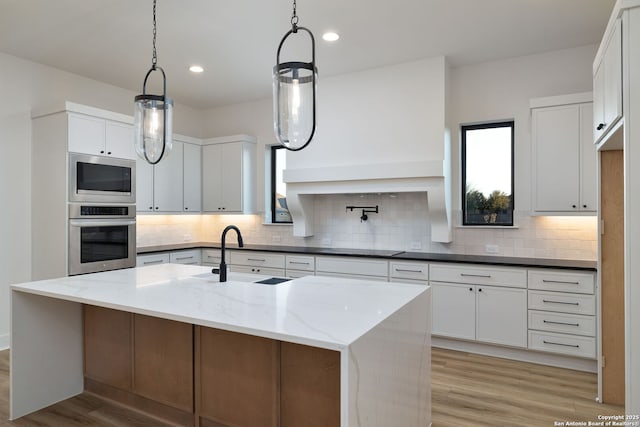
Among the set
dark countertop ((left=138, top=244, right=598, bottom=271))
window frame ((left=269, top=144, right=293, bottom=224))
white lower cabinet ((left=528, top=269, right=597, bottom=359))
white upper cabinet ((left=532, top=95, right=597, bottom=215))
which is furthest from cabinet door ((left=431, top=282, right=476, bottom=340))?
window frame ((left=269, top=144, right=293, bottom=224))

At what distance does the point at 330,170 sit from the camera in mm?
4691

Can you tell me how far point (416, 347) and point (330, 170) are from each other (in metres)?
2.82

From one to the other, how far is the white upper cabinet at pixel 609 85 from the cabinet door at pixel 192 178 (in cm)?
474

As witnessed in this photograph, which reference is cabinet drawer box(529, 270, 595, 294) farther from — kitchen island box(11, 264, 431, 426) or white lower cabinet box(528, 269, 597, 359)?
kitchen island box(11, 264, 431, 426)

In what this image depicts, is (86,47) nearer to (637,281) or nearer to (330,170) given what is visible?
(330,170)

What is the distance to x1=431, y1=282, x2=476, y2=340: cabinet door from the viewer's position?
12.8ft

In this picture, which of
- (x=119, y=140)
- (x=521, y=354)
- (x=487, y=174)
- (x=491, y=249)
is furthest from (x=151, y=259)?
(x=521, y=354)

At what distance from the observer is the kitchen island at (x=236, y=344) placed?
1675 millimetres

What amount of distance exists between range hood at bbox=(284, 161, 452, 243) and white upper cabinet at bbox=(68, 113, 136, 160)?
182 centimetres

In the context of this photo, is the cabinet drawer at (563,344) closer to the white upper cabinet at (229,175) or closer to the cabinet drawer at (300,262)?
the cabinet drawer at (300,262)

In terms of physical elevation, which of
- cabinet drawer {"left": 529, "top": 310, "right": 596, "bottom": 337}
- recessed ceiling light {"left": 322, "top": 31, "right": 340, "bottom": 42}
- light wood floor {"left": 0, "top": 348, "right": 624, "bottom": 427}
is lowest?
light wood floor {"left": 0, "top": 348, "right": 624, "bottom": 427}

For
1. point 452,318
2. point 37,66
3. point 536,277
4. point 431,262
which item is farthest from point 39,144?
point 536,277

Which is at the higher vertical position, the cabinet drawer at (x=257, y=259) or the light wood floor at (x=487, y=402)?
the cabinet drawer at (x=257, y=259)

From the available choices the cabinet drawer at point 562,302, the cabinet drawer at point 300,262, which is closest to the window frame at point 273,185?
the cabinet drawer at point 300,262
